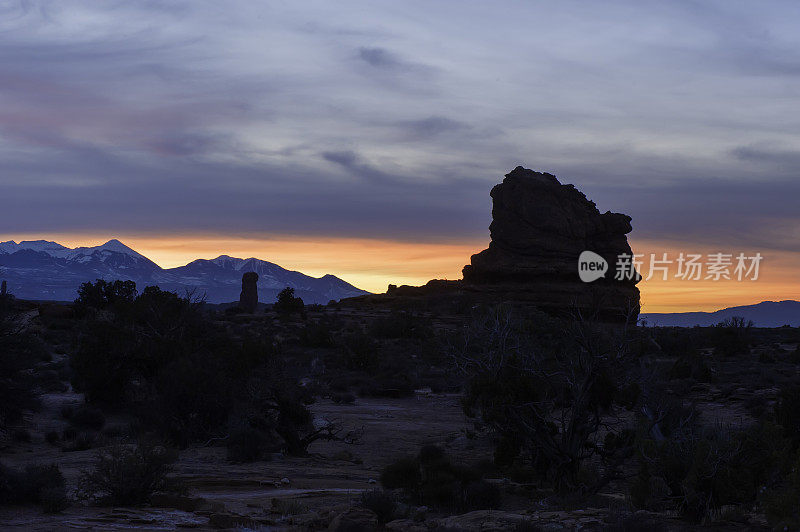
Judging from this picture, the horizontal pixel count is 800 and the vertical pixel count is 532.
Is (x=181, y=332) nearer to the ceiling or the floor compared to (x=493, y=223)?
nearer to the floor

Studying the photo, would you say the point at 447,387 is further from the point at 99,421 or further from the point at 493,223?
the point at 493,223

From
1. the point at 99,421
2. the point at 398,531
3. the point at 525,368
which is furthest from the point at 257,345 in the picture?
the point at 398,531

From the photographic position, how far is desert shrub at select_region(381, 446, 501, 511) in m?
13.1

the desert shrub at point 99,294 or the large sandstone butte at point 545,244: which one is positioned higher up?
the large sandstone butte at point 545,244

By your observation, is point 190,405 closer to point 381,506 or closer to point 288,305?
point 381,506

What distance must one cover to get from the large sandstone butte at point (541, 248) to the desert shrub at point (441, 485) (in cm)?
5448

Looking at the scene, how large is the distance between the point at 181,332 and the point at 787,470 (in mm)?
18315

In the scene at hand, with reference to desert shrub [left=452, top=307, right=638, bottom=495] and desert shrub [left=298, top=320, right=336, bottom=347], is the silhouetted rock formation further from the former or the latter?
desert shrub [left=452, top=307, right=638, bottom=495]

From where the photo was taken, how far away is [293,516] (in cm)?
1137

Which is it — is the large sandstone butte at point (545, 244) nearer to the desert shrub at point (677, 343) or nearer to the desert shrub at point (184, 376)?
the desert shrub at point (677, 343)

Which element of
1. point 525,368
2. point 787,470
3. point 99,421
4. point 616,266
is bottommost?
point 99,421

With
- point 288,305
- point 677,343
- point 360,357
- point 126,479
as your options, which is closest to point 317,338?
point 360,357

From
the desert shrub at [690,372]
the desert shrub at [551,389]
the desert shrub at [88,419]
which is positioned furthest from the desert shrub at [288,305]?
the desert shrub at [551,389]

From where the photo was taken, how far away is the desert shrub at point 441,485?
13125 millimetres
